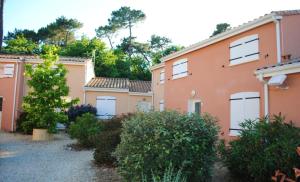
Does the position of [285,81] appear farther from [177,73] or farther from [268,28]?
[177,73]

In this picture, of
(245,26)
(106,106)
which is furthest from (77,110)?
(245,26)

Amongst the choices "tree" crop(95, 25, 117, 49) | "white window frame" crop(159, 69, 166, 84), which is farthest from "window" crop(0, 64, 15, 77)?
"tree" crop(95, 25, 117, 49)

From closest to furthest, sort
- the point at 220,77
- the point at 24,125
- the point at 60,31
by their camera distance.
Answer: the point at 220,77 < the point at 24,125 < the point at 60,31

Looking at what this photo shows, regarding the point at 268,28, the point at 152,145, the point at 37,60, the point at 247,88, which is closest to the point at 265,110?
the point at 247,88

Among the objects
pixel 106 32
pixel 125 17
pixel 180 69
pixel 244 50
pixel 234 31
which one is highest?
pixel 125 17

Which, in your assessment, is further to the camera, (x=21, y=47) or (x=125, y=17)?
(x=125, y=17)

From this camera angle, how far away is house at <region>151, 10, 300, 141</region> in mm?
9766

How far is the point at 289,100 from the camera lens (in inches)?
377

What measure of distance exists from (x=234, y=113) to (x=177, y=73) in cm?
628

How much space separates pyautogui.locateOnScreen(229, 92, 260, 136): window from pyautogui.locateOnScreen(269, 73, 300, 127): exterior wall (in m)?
1.10

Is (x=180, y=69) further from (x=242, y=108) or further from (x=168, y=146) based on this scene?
(x=168, y=146)

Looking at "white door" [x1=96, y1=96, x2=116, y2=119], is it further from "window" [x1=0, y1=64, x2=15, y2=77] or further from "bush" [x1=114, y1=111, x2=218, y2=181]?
"bush" [x1=114, y1=111, x2=218, y2=181]

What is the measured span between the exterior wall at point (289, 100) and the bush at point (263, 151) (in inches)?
76.1

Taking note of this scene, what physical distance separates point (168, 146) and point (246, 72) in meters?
7.16
